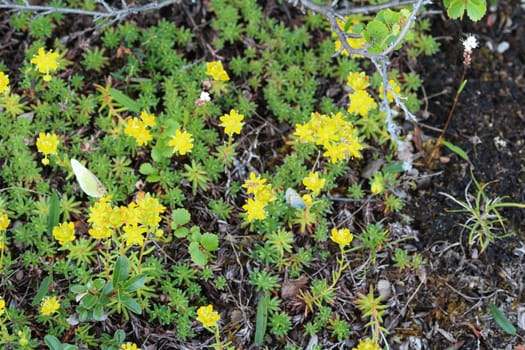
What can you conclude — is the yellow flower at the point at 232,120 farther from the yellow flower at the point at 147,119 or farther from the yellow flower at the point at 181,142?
the yellow flower at the point at 147,119

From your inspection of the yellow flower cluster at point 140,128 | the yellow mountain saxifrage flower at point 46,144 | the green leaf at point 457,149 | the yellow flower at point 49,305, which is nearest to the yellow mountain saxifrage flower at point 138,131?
the yellow flower cluster at point 140,128

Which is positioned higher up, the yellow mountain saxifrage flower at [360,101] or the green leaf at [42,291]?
the yellow mountain saxifrage flower at [360,101]

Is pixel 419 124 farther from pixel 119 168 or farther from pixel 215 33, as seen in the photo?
pixel 119 168

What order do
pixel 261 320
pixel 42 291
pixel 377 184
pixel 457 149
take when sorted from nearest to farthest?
pixel 42 291 → pixel 261 320 → pixel 377 184 → pixel 457 149

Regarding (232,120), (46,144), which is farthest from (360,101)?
(46,144)

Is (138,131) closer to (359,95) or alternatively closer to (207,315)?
(207,315)

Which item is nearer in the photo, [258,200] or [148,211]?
[148,211]
